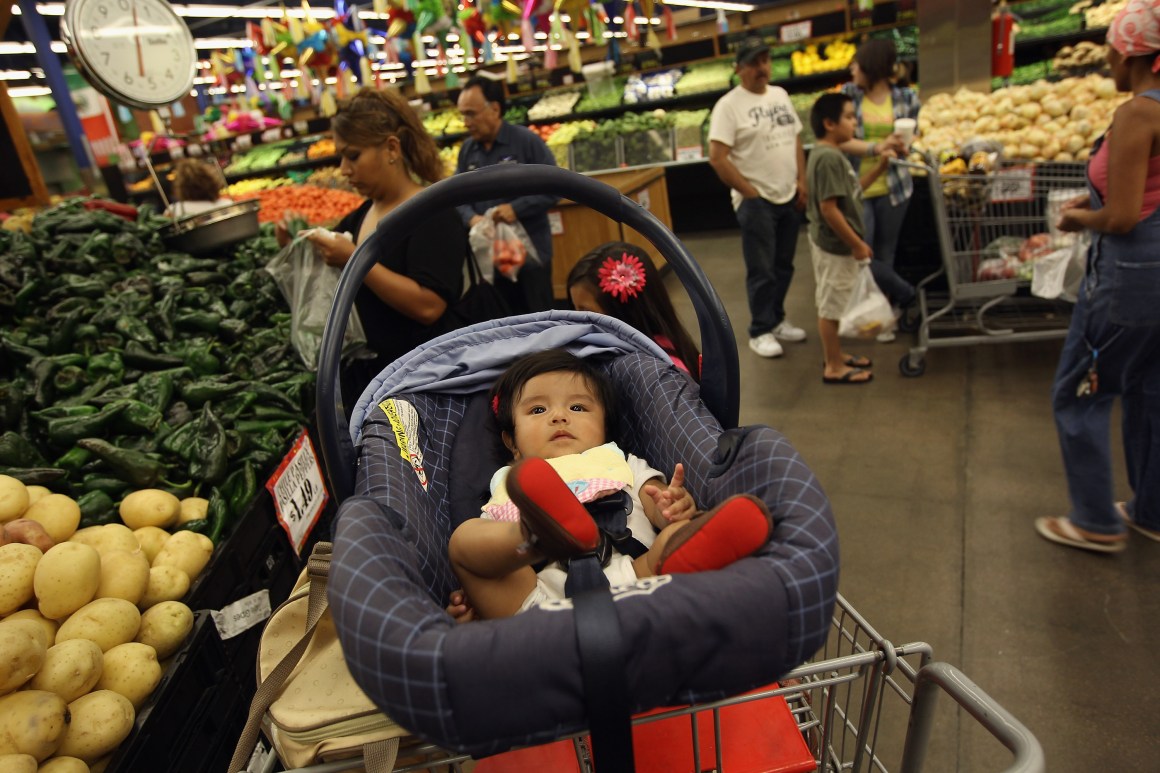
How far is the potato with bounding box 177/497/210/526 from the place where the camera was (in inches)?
75.5

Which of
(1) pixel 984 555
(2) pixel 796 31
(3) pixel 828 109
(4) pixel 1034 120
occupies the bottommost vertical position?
Answer: (1) pixel 984 555

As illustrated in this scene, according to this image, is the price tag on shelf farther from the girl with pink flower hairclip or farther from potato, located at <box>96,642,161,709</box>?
the girl with pink flower hairclip

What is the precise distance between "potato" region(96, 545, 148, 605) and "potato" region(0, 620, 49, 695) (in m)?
0.23

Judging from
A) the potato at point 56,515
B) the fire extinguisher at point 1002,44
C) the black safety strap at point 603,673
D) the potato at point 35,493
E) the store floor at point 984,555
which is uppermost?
the fire extinguisher at point 1002,44

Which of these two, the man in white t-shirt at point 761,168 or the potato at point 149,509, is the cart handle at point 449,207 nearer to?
→ the potato at point 149,509

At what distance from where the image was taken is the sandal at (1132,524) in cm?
251

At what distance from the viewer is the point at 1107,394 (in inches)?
91.0

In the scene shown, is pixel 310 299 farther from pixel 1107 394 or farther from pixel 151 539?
pixel 1107 394

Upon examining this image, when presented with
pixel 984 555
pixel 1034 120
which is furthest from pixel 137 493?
pixel 1034 120

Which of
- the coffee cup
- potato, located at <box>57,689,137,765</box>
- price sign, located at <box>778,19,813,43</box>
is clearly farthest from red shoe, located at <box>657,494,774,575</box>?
price sign, located at <box>778,19,813,43</box>

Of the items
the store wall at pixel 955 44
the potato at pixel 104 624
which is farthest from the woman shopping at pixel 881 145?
the potato at pixel 104 624

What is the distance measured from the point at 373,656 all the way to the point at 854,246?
11.4 ft

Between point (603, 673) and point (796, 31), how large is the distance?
854 cm

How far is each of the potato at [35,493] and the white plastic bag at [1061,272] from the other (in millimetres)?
4034
